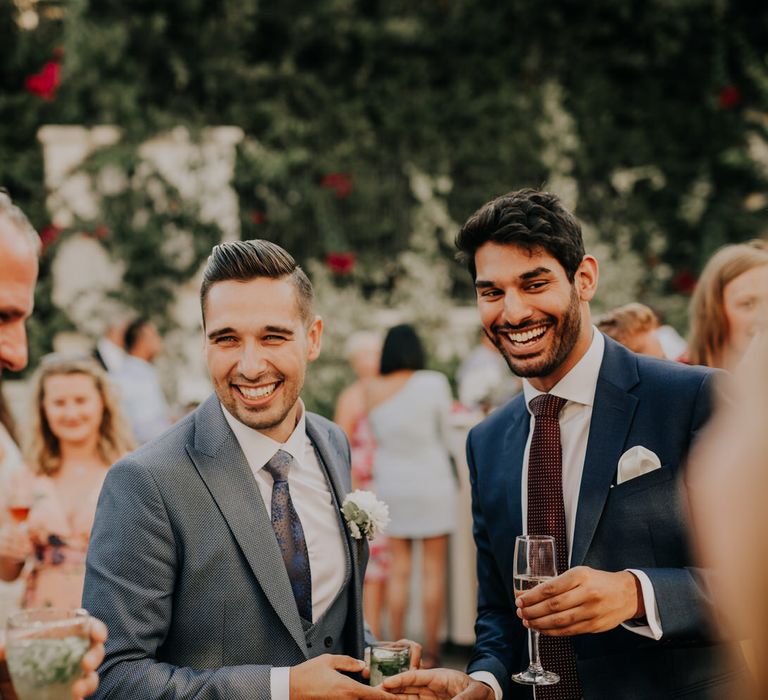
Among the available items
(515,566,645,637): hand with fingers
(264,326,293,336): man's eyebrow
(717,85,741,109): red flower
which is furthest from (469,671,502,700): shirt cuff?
(717,85,741,109): red flower

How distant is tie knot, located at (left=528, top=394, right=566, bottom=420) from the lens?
2633 mm

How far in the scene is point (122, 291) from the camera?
29.8 ft

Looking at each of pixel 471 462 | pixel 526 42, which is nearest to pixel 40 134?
pixel 526 42

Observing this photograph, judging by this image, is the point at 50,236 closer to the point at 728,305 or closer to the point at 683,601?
the point at 728,305

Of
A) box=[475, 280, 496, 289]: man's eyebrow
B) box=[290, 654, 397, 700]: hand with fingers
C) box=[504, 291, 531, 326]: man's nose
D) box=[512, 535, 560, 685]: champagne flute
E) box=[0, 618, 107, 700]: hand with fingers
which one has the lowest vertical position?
box=[290, 654, 397, 700]: hand with fingers

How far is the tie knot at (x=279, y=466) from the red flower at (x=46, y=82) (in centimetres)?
796

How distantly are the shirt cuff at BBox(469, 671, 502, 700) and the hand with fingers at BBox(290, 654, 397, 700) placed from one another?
1.14 ft

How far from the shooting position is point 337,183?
34.2 ft

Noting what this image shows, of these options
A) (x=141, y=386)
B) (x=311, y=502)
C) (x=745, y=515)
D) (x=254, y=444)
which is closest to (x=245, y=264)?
(x=254, y=444)

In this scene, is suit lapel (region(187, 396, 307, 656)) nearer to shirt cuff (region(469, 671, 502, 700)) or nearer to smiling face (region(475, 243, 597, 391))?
shirt cuff (region(469, 671, 502, 700))

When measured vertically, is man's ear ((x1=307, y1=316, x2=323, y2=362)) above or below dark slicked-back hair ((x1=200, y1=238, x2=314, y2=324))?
below

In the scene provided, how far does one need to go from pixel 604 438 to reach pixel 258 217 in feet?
27.0

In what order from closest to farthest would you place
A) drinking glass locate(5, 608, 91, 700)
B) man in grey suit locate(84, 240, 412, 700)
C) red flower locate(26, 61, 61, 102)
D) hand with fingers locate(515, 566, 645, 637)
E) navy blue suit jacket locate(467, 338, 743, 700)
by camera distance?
1. drinking glass locate(5, 608, 91, 700)
2. hand with fingers locate(515, 566, 645, 637)
3. man in grey suit locate(84, 240, 412, 700)
4. navy blue suit jacket locate(467, 338, 743, 700)
5. red flower locate(26, 61, 61, 102)

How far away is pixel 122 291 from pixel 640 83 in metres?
6.52
